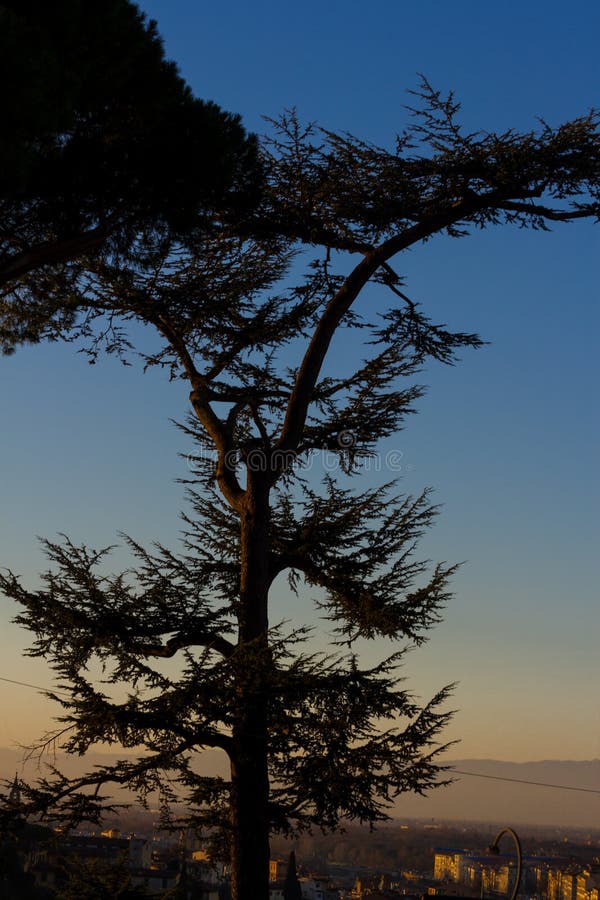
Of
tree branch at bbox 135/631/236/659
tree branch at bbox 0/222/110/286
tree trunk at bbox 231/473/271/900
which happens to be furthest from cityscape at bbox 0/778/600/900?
tree branch at bbox 0/222/110/286

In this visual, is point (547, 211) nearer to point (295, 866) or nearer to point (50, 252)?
point (50, 252)

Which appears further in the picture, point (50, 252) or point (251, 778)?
point (251, 778)

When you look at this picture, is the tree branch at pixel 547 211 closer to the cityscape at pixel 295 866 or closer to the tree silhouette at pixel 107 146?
the tree silhouette at pixel 107 146

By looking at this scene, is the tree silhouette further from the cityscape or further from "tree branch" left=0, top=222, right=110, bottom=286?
the cityscape

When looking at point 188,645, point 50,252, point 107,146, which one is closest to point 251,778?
point 188,645

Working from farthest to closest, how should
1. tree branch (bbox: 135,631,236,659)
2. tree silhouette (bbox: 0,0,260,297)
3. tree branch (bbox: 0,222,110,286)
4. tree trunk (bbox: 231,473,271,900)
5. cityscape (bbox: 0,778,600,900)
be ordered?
tree branch (bbox: 135,631,236,659) → cityscape (bbox: 0,778,600,900) → tree trunk (bbox: 231,473,271,900) → tree branch (bbox: 0,222,110,286) → tree silhouette (bbox: 0,0,260,297)

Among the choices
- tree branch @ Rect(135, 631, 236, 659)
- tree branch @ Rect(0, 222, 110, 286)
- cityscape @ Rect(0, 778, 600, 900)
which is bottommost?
cityscape @ Rect(0, 778, 600, 900)

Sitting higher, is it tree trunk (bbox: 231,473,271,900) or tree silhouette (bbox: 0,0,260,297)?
tree silhouette (bbox: 0,0,260,297)

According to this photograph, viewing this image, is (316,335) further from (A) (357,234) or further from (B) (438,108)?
(B) (438,108)

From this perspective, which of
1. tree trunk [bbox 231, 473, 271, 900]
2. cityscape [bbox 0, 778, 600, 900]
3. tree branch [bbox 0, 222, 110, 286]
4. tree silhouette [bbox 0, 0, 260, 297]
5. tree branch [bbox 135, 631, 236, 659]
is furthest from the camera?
tree branch [bbox 135, 631, 236, 659]

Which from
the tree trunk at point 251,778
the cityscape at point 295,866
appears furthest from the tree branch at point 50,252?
the cityscape at point 295,866

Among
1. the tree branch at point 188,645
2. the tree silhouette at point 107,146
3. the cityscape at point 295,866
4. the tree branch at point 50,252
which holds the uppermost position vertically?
the tree silhouette at point 107,146

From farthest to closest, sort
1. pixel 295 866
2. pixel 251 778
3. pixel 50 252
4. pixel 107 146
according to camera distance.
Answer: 1. pixel 295 866
2. pixel 251 778
3. pixel 107 146
4. pixel 50 252

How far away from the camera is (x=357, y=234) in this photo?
11570 mm
